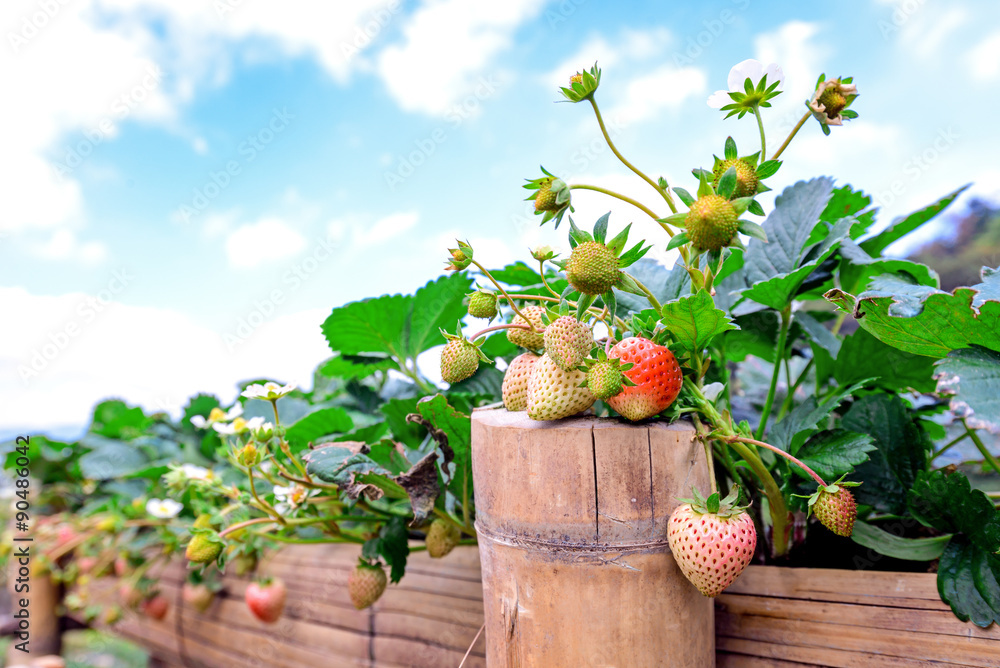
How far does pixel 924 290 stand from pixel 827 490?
18 centimetres

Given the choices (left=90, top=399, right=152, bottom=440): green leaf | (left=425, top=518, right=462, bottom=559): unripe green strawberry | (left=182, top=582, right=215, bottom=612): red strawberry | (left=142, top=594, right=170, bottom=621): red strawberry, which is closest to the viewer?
(left=425, top=518, right=462, bottom=559): unripe green strawberry

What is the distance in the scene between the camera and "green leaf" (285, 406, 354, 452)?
0.81 metres

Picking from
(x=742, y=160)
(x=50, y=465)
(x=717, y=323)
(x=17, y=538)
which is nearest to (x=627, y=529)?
(x=717, y=323)

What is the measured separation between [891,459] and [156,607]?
143cm

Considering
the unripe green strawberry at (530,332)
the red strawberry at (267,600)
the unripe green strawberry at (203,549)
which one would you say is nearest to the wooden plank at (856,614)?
the unripe green strawberry at (530,332)

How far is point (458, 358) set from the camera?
1.70ft

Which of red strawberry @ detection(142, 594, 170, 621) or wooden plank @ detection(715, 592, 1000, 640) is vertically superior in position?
wooden plank @ detection(715, 592, 1000, 640)

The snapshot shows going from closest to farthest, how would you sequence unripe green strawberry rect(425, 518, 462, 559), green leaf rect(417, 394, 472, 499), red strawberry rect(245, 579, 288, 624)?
green leaf rect(417, 394, 472, 499) < unripe green strawberry rect(425, 518, 462, 559) < red strawberry rect(245, 579, 288, 624)

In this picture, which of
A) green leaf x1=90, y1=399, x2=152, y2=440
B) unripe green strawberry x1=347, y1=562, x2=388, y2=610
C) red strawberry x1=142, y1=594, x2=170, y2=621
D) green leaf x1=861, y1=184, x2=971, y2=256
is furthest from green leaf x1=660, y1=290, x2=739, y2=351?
green leaf x1=90, y1=399, x2=152, y2=440

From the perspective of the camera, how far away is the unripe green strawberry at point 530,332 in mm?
538

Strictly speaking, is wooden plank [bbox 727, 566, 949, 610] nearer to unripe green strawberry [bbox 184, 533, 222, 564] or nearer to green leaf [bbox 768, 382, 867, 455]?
green leaf [bbox 768, 382, 867, 455]

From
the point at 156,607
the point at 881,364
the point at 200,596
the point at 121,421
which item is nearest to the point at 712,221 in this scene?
the point at 881,364

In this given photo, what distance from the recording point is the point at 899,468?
0.59 meters

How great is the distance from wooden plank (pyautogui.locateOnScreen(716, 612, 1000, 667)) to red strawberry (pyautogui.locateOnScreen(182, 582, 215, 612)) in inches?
39.5
